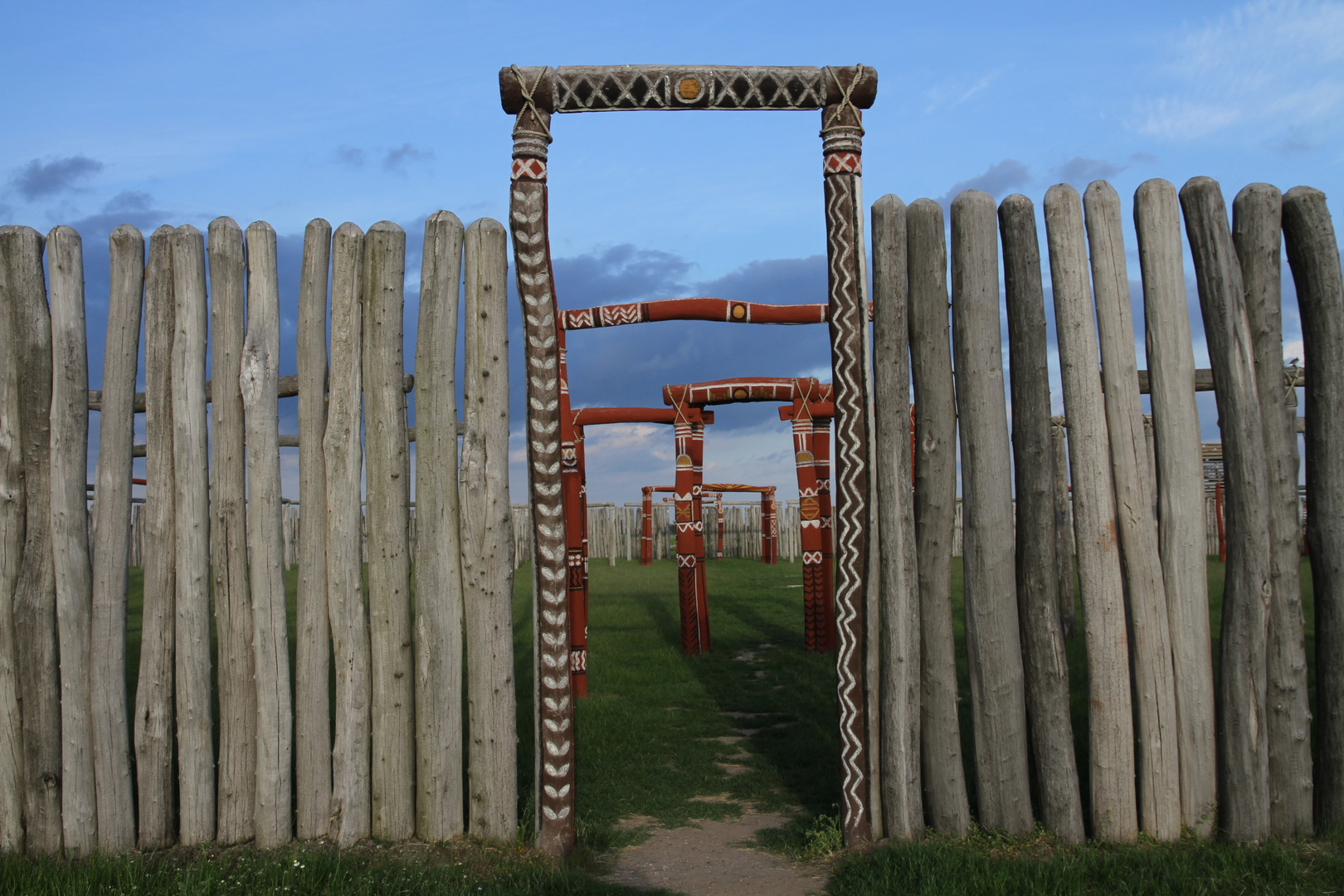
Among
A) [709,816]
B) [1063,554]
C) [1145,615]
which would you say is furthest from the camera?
[1063,554]

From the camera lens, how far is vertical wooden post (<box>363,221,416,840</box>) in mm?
3920

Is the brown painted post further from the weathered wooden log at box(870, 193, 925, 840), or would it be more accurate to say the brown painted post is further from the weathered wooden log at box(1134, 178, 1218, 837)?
the weathered wooden log at box(1134, 178, 1218, 837)

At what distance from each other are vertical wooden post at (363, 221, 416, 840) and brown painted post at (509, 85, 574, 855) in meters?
0.54

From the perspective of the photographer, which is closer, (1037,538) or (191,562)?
(1037,538)

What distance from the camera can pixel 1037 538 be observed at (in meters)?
3.80

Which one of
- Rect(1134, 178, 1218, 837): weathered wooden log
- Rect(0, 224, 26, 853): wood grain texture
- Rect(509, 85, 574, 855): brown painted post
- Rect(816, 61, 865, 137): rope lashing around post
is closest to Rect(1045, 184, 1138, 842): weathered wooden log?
Rect(1134, 178, 1218, 837): weathered wooden log

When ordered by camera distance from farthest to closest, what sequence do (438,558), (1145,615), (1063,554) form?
(1063,554), (438,558), (1145,615)

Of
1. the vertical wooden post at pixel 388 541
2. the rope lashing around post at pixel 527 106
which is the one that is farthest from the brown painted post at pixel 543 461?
the vertical wooden post at pixel 388 541

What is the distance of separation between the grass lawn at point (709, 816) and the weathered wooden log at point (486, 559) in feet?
0.78

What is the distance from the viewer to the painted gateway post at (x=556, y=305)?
3873mm

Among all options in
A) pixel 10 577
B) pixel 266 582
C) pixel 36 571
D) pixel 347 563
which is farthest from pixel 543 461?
pixel 10 577

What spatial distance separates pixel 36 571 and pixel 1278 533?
5140 mm

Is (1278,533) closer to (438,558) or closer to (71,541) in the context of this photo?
(438,558)

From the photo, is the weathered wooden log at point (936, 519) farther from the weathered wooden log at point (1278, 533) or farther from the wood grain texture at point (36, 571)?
the wood grain texture at point (36, 571)
